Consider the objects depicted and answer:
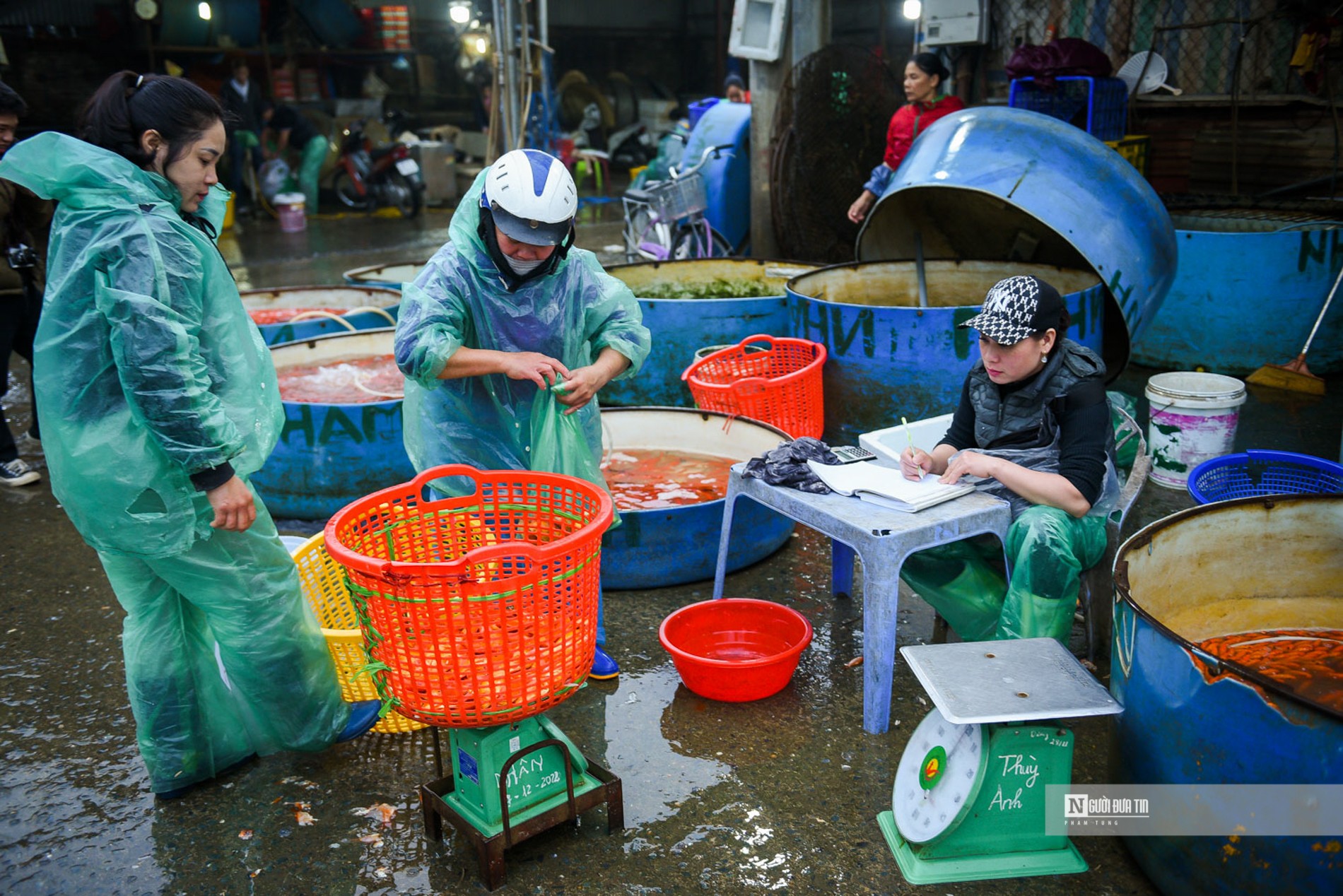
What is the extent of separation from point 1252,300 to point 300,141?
14112 mm

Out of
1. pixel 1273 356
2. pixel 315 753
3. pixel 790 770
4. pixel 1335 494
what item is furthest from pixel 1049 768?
pixel 1273 356

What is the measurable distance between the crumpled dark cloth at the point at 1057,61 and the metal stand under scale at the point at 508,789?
6.42 meters

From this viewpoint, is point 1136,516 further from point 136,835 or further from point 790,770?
point 136,835

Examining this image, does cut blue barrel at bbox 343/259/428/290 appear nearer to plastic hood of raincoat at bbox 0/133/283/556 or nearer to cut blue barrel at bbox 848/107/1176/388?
cut blue barrel at bbox 848/107/1176/388

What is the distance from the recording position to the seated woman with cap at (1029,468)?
292cm

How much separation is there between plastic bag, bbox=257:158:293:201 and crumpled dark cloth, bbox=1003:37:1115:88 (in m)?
11.7

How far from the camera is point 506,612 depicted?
2.16 meters

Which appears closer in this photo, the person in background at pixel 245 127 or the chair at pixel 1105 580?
the chair at pixel 1105 580

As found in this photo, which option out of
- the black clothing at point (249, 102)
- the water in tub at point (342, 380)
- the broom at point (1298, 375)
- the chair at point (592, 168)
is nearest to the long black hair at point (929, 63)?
the broom at point (1298, 375)

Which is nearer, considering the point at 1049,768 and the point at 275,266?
the point at 1049,768

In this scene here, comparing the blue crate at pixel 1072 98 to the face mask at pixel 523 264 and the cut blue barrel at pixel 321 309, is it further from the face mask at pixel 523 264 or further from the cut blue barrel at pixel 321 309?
the face mask at pixel 523 264

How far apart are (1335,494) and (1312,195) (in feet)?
18.4

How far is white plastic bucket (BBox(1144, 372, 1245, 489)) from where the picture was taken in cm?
454

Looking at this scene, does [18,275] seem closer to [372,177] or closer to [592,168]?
[372,177]
